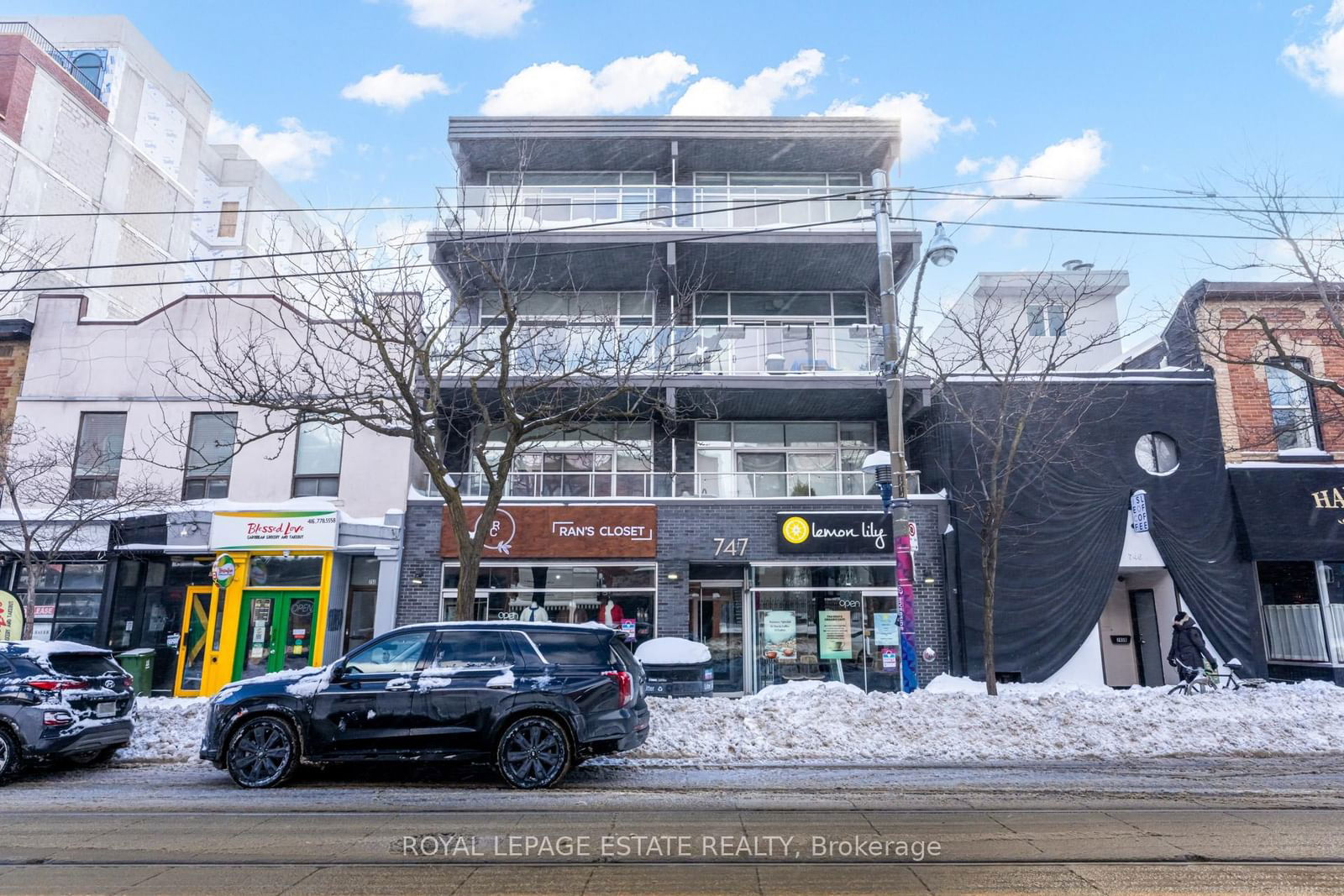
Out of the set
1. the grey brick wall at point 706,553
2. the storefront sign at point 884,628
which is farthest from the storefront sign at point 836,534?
the storefront sign at point 884,628

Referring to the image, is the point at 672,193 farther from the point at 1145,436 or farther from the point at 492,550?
the point at 1145,436

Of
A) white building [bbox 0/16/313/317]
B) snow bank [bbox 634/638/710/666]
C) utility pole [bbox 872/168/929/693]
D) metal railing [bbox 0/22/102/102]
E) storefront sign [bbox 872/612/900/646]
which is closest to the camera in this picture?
utility pole [bbox 872/168/929/693]

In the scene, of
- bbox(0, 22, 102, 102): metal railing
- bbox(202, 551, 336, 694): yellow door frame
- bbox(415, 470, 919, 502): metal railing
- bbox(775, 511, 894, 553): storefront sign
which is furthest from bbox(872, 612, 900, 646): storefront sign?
bbox(0, 22, 102, 102): metal railing

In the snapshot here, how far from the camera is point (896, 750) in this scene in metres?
11.0

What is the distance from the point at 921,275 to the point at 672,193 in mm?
7592

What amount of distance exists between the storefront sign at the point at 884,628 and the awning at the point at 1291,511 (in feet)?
24.1

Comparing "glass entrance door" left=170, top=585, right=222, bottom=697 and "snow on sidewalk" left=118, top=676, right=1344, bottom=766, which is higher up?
"glass entrance door" left=170, top=585, right=222, bottom=697

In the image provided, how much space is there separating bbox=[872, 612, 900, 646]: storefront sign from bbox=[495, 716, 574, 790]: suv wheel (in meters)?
9.84

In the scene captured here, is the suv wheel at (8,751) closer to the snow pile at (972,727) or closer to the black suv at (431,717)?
the black suv at (431,717)

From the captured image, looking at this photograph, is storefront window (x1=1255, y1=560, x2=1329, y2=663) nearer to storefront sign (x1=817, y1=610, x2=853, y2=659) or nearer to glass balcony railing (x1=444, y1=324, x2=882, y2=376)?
storefront sign (x1=817, y1=610, x2=853, y2=659)

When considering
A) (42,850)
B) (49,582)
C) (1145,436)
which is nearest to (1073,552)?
(1145,436)

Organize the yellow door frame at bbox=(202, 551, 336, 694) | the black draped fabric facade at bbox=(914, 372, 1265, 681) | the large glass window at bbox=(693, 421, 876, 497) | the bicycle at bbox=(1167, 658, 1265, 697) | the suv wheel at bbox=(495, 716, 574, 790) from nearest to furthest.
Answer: the suv wheel at bbox=(495, 716, 574, 790)
the bicycle at bbox=(1167, 658, 1265, 697)
the yellow door frame at bbox=(202, 551, 336, 694)
the black draped fabric facade at bbox=(914, 372, 1265, 681)
the large glass window at bbox=(693, 421, 876, 497)

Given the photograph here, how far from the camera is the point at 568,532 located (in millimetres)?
17516

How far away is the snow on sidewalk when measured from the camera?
35.9 feet
